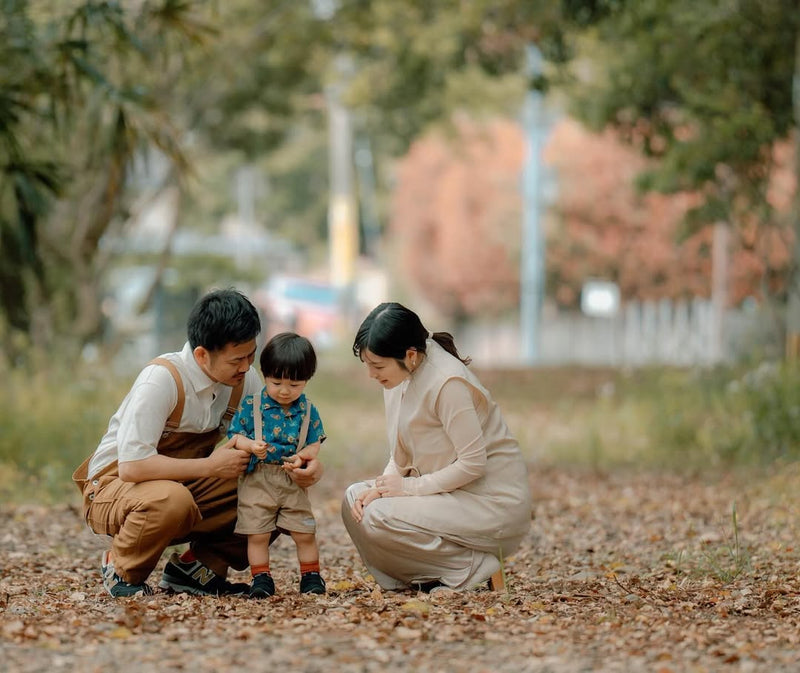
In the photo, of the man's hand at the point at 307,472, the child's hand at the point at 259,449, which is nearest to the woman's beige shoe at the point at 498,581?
the man's hand at the point at 307,472

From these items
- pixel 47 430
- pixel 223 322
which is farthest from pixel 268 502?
pixel 47 430

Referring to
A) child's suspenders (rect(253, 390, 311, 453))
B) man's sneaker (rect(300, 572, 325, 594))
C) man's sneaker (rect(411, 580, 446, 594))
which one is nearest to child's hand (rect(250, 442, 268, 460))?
child's suspenders (rect(253, 390, 311, 453))

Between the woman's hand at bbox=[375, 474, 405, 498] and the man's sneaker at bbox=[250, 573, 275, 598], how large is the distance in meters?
0.53

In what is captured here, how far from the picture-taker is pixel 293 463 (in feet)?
17.0

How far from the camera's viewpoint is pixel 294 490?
5.32 m

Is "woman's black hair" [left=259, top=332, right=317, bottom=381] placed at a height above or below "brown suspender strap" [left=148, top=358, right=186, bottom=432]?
above

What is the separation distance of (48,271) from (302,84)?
24.1ft

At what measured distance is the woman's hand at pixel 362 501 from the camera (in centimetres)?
539

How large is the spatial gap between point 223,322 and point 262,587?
3.30 feet

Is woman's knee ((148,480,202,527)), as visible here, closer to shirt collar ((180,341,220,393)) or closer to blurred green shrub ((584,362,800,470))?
shirt collar ((180,341,220,393))

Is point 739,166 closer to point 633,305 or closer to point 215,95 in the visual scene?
point 215,95

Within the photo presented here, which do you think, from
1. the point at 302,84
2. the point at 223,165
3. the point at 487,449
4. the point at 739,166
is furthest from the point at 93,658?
the point at 223,165

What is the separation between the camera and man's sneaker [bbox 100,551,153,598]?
5375 millimetres

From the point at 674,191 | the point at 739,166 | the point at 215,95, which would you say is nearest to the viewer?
the point at 739,166
